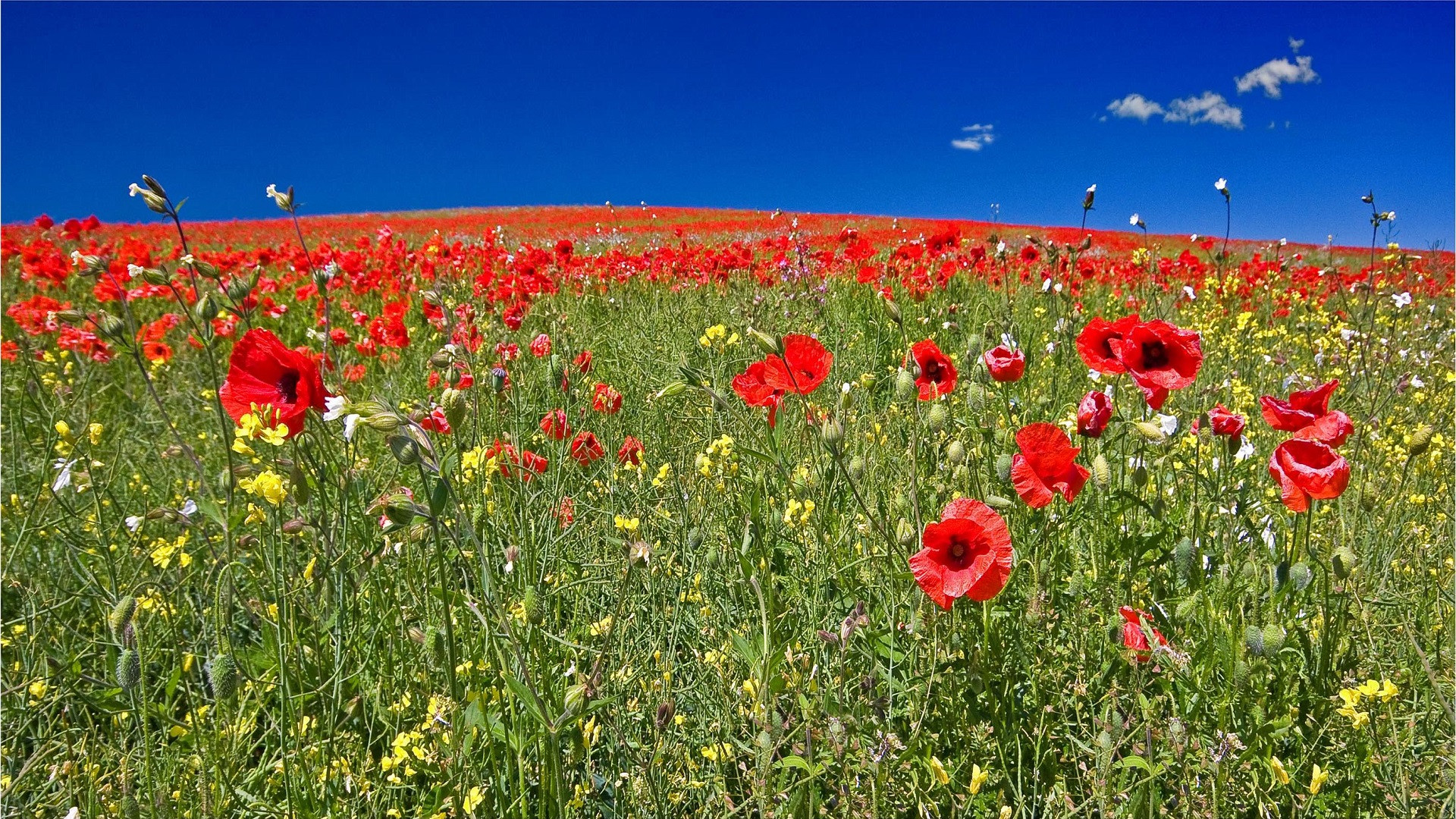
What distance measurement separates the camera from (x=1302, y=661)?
164 centimetres

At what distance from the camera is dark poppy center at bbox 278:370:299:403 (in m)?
1.40

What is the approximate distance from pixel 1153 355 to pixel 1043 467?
445 mm

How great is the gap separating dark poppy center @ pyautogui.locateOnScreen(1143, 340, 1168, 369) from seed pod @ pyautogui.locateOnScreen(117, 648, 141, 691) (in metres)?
1.98

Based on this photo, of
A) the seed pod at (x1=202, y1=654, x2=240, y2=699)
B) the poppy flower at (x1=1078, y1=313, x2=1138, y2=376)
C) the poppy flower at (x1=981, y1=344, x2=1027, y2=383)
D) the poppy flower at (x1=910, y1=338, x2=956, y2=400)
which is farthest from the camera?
the poppy flower at (x1=910, y1=338, x2=956, y2=400)

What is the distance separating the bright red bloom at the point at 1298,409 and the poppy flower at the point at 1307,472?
8 centimetres

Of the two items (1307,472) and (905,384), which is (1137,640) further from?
(905,384)

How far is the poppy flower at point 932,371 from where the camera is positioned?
1.94m

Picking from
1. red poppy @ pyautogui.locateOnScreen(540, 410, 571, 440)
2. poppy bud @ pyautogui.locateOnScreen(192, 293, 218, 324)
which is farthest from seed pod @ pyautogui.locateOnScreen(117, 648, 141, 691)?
red poppy @ pyautogui.locateOnScreen(540, 410, 571, 440)

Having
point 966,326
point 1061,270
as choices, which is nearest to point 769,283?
point 966,326

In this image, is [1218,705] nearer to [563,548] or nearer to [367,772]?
[563,548]

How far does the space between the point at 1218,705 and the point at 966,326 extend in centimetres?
406

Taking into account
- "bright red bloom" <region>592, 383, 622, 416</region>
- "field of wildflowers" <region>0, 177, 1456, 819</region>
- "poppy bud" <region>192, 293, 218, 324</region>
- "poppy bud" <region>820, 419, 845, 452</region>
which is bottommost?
"field of wildflowers" <region>0, 177, 1456, 819</region>

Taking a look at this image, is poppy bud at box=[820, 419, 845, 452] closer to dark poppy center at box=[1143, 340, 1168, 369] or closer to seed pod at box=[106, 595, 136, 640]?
dark poppy center at box=[1143, 340, 1168, 369]

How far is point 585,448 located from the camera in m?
2.41
